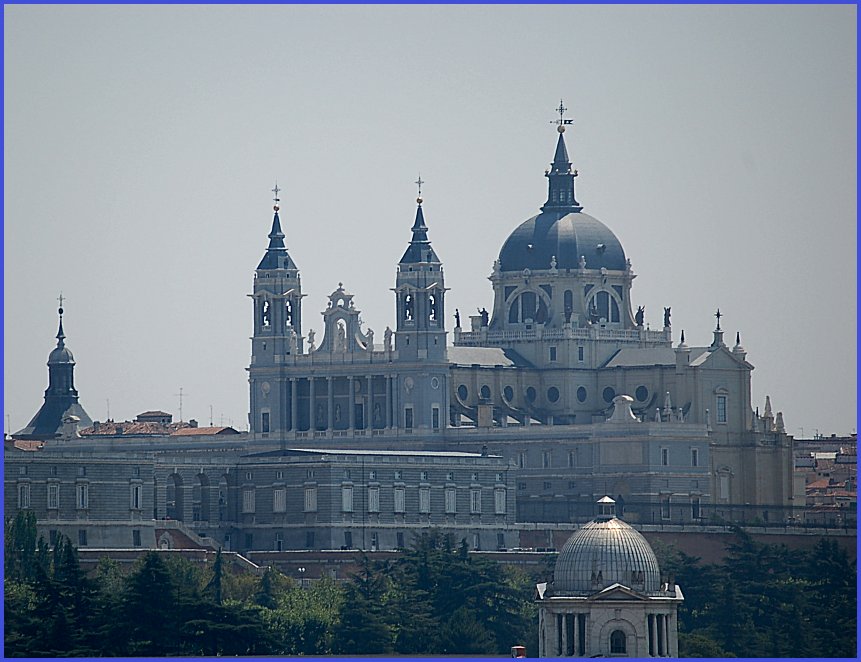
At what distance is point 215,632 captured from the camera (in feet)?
480

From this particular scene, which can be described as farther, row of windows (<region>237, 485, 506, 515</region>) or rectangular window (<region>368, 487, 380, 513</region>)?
rectangular window (<region>368, 487, 380, 513</region>)

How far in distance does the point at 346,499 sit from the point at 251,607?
32.2 m

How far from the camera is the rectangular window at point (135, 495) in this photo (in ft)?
627

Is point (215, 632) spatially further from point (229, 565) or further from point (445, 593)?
point (229, 565)

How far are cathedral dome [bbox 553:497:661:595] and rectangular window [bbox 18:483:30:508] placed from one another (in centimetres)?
5077

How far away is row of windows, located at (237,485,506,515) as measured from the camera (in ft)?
636

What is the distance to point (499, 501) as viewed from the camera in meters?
199

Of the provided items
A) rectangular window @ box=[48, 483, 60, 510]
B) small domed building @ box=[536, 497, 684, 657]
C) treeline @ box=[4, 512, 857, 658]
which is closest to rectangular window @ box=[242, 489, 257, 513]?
rectangular window @ box=[48, 483, 60, 510]

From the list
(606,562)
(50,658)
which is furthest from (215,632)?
(606,562)

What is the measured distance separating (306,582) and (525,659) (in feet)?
158

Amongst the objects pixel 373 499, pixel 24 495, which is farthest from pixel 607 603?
pixel 373 499

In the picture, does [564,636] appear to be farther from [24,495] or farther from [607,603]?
[24,495]

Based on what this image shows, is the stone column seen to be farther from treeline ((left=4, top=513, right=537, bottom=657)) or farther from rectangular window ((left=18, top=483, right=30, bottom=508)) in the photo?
rectangular window ((left=18, top=483, right=30, bottom=508))

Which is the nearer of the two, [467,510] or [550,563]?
[550,563]
